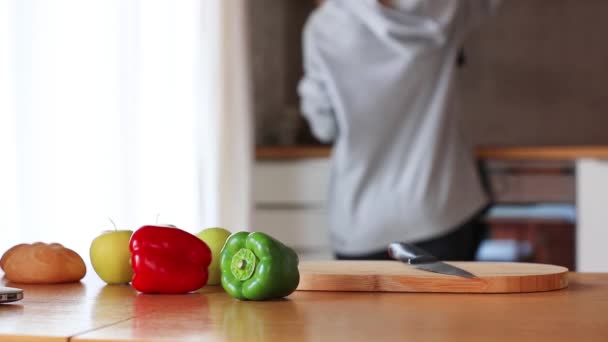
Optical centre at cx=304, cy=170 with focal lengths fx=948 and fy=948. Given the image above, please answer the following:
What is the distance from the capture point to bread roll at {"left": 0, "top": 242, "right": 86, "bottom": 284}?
3.77ft

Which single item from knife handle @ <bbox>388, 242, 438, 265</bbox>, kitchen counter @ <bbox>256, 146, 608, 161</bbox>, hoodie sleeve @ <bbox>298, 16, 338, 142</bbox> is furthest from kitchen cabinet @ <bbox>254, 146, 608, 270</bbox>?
Result: knife handle @ <bbox>388, 242, 438, 265</bbox>

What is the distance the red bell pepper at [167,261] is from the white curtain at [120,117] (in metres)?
0.82

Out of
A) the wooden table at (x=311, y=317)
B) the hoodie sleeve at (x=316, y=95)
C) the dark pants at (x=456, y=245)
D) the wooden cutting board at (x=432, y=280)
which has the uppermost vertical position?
the hoodie sleeve at (x=316, y=95)

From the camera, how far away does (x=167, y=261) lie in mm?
1026

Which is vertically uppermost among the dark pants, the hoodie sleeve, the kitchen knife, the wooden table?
the hoodie sleeve

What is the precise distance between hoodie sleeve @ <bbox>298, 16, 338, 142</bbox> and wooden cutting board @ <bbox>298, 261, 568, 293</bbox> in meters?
1.74

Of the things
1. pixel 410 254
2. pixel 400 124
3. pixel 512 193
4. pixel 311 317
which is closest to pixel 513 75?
pixel 512 193

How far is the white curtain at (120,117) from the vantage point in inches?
73.1

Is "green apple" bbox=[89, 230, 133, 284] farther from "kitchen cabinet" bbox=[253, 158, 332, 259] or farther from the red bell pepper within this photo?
"kitchen cabinet" bbox=[253, 158, 332, 259]

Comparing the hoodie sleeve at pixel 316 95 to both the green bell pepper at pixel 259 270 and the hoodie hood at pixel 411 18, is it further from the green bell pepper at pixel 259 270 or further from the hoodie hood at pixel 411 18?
the green bell pepper at pixel 259 270

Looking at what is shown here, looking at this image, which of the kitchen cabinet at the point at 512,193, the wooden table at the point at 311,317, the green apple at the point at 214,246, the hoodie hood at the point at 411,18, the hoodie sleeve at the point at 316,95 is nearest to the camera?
the wooden table at the point at 311,317

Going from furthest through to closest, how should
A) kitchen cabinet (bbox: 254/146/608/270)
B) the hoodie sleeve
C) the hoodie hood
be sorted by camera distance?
kitchen cabinet (bbox: 254/146/608/270) → the hoodie sleeve → the hoodie hood

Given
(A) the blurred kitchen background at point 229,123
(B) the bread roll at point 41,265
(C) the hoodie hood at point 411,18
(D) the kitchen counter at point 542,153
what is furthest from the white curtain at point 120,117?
(D) the kitchen counter at point 542,153

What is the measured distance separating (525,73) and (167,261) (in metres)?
3.18
